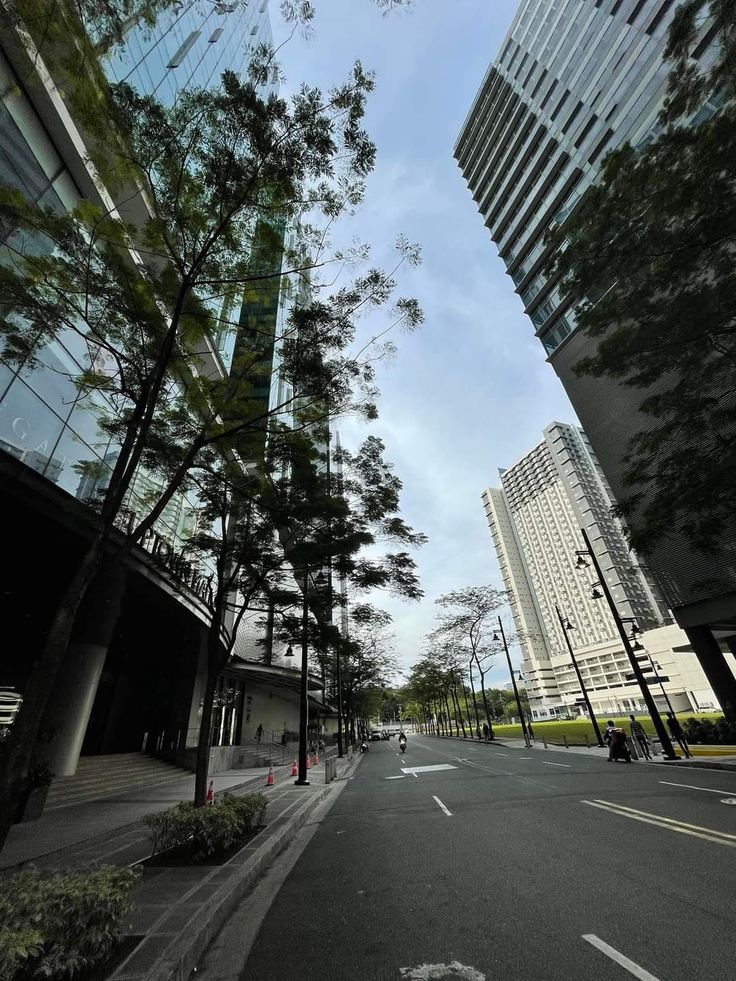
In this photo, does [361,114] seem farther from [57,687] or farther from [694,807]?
[57,687]

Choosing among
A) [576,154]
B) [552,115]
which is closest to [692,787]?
[576,154]

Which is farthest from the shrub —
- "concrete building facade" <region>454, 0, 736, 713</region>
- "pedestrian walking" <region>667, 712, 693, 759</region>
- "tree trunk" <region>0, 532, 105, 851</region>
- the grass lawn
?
the grass lawn

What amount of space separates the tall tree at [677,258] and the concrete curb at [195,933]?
37.3ft

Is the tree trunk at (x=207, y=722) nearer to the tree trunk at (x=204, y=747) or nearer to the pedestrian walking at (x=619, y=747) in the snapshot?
the tree trunk at (x=204, y=747)

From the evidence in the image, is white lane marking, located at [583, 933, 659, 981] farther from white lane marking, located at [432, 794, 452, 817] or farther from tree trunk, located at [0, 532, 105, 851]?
white lane marking, located at [432, 794, 452, 817]

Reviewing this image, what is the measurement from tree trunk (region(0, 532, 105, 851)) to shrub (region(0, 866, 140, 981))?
560 mm

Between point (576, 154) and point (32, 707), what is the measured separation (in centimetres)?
4515

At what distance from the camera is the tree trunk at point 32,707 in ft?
13.6

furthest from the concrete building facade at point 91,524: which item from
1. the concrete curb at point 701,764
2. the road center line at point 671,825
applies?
the concrete curb at point 701,764

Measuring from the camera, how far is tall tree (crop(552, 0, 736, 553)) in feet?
31.1

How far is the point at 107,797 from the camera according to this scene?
1465cm

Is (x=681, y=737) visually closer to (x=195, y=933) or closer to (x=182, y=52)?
(x=195, y=933)

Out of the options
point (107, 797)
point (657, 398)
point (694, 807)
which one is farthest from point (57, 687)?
point (657, 398)

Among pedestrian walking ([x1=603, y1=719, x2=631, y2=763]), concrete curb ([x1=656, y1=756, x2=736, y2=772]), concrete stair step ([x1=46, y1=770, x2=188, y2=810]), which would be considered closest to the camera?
concrete stair step ([x1=46, y1=770, x2=188, y2=810])
